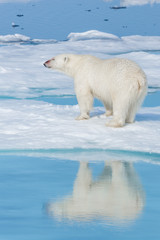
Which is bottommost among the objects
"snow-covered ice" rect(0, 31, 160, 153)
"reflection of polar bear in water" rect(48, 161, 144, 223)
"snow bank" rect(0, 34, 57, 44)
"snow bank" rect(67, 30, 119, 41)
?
"snow bank" rect(67, 30, 119, 41)

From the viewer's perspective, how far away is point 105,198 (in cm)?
304

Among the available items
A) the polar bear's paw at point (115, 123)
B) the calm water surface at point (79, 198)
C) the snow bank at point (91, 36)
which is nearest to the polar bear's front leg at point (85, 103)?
the polar bear's paw at point (115, 123)

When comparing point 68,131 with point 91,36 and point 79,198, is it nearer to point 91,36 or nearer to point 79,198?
point 79,198

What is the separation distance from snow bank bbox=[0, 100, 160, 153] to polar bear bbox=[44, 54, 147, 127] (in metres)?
0.17

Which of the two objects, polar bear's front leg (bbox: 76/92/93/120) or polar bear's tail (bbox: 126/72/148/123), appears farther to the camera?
polar bear's front leg (bbox: 76/92/93/120)

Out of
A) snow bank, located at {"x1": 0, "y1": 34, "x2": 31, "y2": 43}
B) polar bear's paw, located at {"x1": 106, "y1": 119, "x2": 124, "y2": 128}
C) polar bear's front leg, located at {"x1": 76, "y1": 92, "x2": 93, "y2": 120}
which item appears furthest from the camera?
snow bank, located at {"x1": 0, "y1": 34, "x2": 31, "y2": 43}

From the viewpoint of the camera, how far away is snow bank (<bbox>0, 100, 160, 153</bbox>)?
4.39m

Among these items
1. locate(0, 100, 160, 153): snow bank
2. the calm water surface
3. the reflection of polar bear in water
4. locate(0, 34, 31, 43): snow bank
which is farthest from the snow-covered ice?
locate(0, 34, 31, 43): snow bank

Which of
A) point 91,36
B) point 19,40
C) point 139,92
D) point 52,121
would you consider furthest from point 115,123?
point 91,36

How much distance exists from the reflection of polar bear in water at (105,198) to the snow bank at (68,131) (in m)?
0.66

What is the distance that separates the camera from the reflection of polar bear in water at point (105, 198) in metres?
2.75

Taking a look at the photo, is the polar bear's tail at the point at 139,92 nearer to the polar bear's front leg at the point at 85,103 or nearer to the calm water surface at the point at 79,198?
the polar bear's front leg at the point at 85,103

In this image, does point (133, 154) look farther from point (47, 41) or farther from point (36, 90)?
point (47, 41)

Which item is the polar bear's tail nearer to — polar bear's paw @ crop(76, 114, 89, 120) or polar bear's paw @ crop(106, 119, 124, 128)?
polar bear's paw @ crop(106, 119, 124, 128)
